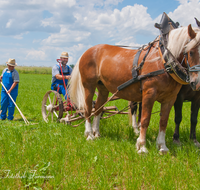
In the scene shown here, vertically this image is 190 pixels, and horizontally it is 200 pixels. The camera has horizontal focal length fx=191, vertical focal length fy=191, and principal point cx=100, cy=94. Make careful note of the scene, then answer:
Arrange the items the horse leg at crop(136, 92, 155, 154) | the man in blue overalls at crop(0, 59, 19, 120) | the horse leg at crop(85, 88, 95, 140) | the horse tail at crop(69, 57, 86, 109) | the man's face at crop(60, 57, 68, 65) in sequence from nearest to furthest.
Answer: the horse leg at crop(136, 92, 155, 154), the horse leg at crop(85, 88, 95, 140), the horse tail at crop(69, 57, 86, 109), the man's face at crop(60, 57, 68, 65), the man in blue overalls at crop(0, 59, 19, 120)

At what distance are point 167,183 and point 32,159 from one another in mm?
2041

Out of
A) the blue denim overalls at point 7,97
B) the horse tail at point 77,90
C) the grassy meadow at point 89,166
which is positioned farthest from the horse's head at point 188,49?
the blue denim overalls at point 7,97

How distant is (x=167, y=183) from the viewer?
2.43 m

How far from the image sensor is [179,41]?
2.88 metres

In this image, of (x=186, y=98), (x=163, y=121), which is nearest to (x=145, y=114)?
(x=163, y=121)

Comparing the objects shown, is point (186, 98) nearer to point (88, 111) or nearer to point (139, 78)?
point (139, 78)

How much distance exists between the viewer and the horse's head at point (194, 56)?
8.71ft

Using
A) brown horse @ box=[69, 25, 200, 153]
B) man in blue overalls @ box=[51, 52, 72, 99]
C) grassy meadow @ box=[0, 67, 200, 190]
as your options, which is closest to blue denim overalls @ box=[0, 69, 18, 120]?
man in blue overalls @ box=[51, 52, 72, 99]

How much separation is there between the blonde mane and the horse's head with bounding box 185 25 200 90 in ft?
0.05

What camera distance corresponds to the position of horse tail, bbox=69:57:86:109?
15.5 ft

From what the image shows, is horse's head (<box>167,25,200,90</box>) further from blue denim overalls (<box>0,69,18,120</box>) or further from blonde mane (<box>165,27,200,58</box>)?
blue denim overalls (<box>0,69,18,120</box>)

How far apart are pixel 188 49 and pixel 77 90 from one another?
2.83 m

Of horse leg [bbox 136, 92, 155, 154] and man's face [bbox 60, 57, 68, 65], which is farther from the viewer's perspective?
man's face [bbox 60, 57, 68, 65]

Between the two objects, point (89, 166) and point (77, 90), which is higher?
point (77, 90)
